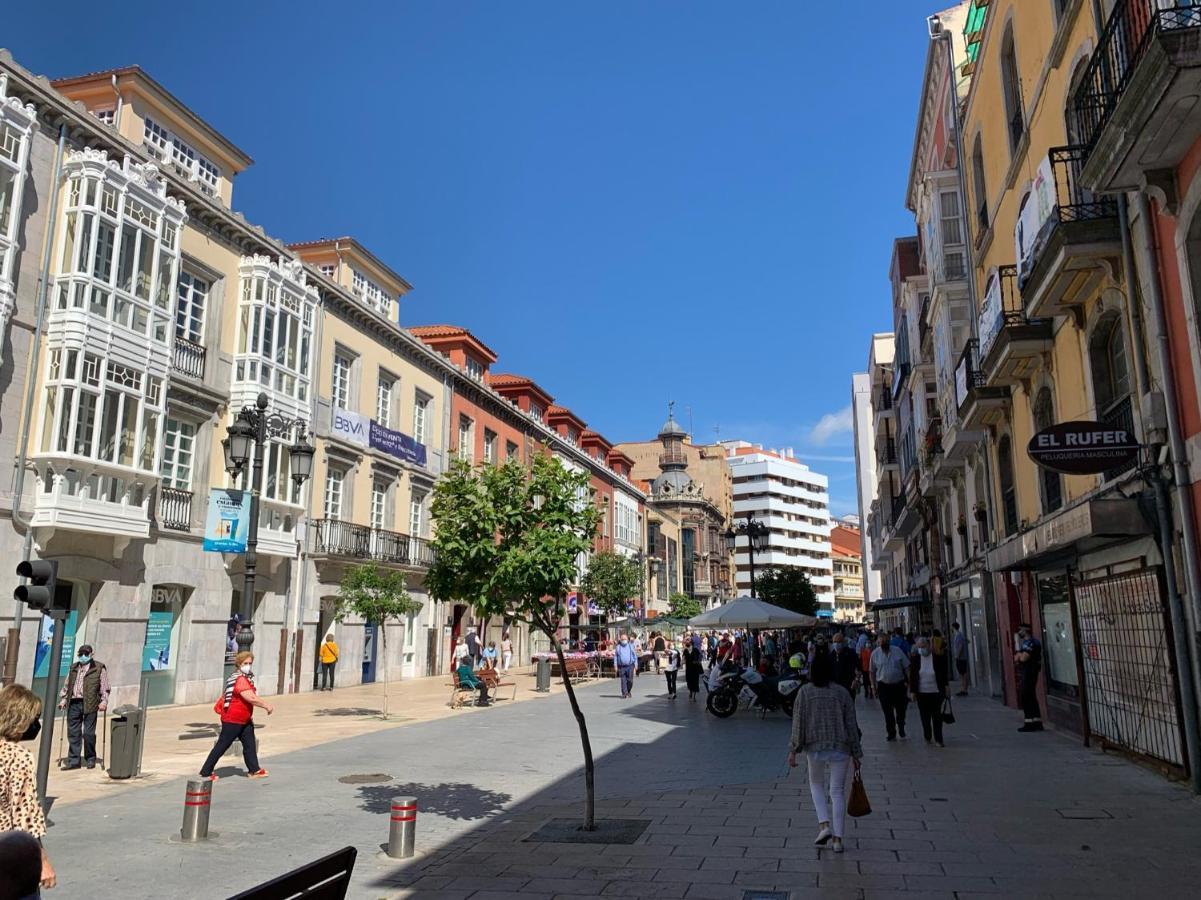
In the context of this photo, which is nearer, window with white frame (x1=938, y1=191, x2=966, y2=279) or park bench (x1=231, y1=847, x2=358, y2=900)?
park bench (x1=231, y1=847, x2=358, y2=900)

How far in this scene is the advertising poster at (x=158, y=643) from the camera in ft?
65.8

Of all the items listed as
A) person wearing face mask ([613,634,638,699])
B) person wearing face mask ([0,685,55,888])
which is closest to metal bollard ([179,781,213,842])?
person wearing face mask ([0,685,55,888])

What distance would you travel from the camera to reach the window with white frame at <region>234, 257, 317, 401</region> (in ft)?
77.2

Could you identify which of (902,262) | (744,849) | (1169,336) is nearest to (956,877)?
(744,849)

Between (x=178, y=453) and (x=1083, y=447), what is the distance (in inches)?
758

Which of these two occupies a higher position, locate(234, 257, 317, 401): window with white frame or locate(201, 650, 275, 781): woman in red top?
locate(234, 257, 317, 401): window with white frame

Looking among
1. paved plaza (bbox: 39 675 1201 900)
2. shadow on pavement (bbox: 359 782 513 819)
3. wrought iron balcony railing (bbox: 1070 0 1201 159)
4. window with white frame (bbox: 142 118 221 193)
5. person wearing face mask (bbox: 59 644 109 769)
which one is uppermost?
window with white frame (bbox: 142 118 221 193)

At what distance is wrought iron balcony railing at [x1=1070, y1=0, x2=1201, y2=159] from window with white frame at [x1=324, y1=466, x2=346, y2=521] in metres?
22.7

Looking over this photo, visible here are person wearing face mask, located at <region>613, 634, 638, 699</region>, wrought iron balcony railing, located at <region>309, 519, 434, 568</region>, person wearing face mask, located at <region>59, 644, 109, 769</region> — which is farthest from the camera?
wrought iron balcony railing, located at <region>309, 519, 434, 568</region>

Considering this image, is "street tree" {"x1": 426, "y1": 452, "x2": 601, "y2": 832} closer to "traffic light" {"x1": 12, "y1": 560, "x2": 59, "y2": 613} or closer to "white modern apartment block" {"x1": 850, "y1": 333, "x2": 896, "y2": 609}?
"traffic light" {"x1": 12, "y1": 560, "x2": 59, "y2": 613}

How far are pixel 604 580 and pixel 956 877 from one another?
38434 mm

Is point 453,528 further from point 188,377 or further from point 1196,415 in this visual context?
point 188,377

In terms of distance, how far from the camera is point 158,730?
16.3m

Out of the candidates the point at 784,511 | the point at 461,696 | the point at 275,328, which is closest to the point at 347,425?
the point at 275,328
